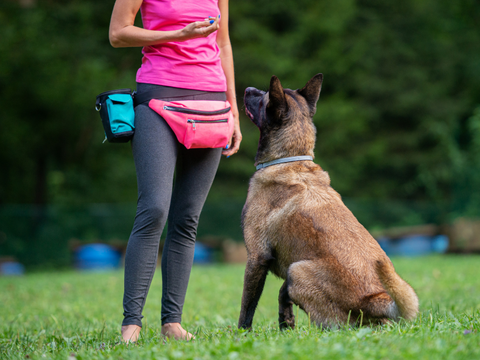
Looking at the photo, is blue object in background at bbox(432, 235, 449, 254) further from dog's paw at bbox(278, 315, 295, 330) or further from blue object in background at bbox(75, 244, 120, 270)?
dog's paw at bbox(278, 315, 295, 330)

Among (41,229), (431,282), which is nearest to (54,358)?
(431,282)

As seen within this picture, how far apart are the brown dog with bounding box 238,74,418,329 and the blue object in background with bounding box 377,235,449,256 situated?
1160 cm

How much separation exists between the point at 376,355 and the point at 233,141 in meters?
1.94

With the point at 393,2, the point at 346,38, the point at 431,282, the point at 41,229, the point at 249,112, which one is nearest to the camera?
the point at 249,112

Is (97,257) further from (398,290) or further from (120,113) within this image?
(398,290)

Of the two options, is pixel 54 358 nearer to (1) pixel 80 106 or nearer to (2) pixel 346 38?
(1) pixel 80 106

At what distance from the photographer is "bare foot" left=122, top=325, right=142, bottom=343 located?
2766 mm

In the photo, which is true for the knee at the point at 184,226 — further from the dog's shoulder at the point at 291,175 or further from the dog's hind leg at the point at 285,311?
the dog's hind leg at the point at 285,311

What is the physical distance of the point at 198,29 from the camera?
2.80 metres

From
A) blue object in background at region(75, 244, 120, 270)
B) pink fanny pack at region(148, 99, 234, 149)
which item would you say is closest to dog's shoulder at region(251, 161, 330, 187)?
pink fanny pack at region(148, 99, 234, 149)

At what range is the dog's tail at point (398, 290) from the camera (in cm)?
279

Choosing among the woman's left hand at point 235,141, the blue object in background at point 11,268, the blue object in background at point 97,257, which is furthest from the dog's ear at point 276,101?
the blue object in background at point 11,268

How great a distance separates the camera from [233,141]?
11.6ft

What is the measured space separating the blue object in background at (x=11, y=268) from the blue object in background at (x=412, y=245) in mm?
10112
